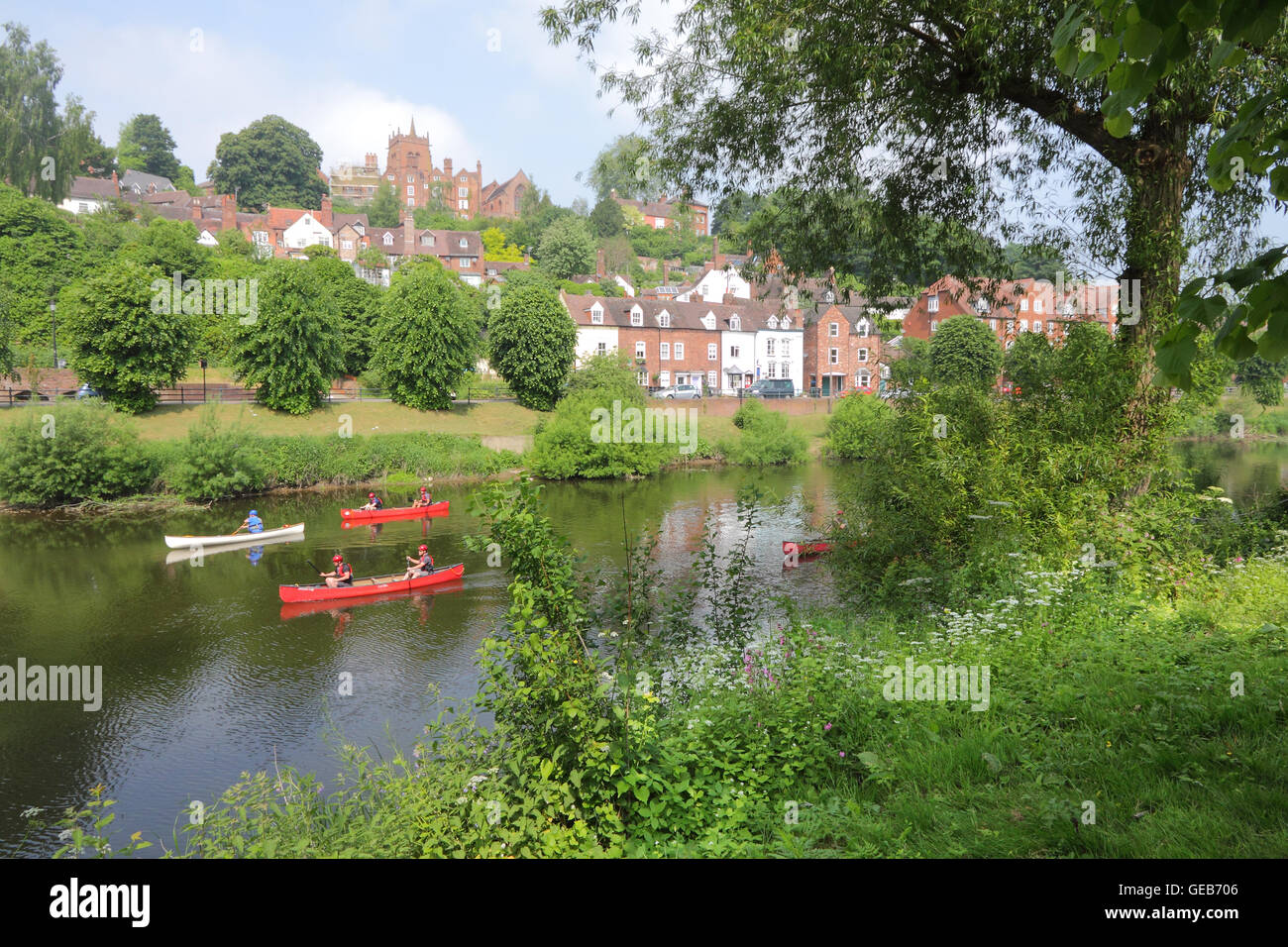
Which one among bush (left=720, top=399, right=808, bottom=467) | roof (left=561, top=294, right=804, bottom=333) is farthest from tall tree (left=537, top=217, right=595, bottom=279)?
bush (left=720, top=399, right=808, bottom=467)

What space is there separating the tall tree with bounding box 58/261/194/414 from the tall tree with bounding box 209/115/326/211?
86.4 meters

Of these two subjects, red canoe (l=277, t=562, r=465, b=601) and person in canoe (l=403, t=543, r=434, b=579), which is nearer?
red canoe (l=277, t=562, r=465, b=601)

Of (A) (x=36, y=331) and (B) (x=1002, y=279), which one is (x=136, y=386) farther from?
(B) (x=1002, y=279)

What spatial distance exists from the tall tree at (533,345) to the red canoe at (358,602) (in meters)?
29.7

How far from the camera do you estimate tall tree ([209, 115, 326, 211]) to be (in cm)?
11731

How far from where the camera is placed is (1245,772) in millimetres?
4645

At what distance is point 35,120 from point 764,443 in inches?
1843

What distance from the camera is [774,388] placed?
65250mm

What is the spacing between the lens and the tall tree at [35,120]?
46781 millimetres

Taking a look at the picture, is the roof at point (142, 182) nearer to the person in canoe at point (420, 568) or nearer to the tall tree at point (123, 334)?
the tall tree at point (123, 334)

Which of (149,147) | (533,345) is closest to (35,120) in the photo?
(533,345)

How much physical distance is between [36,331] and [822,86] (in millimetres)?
55927

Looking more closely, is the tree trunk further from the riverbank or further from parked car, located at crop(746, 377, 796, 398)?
parked car, located at crop(746, 377, 796, 398)

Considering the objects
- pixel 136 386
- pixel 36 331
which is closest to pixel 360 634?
pixel 136 386
